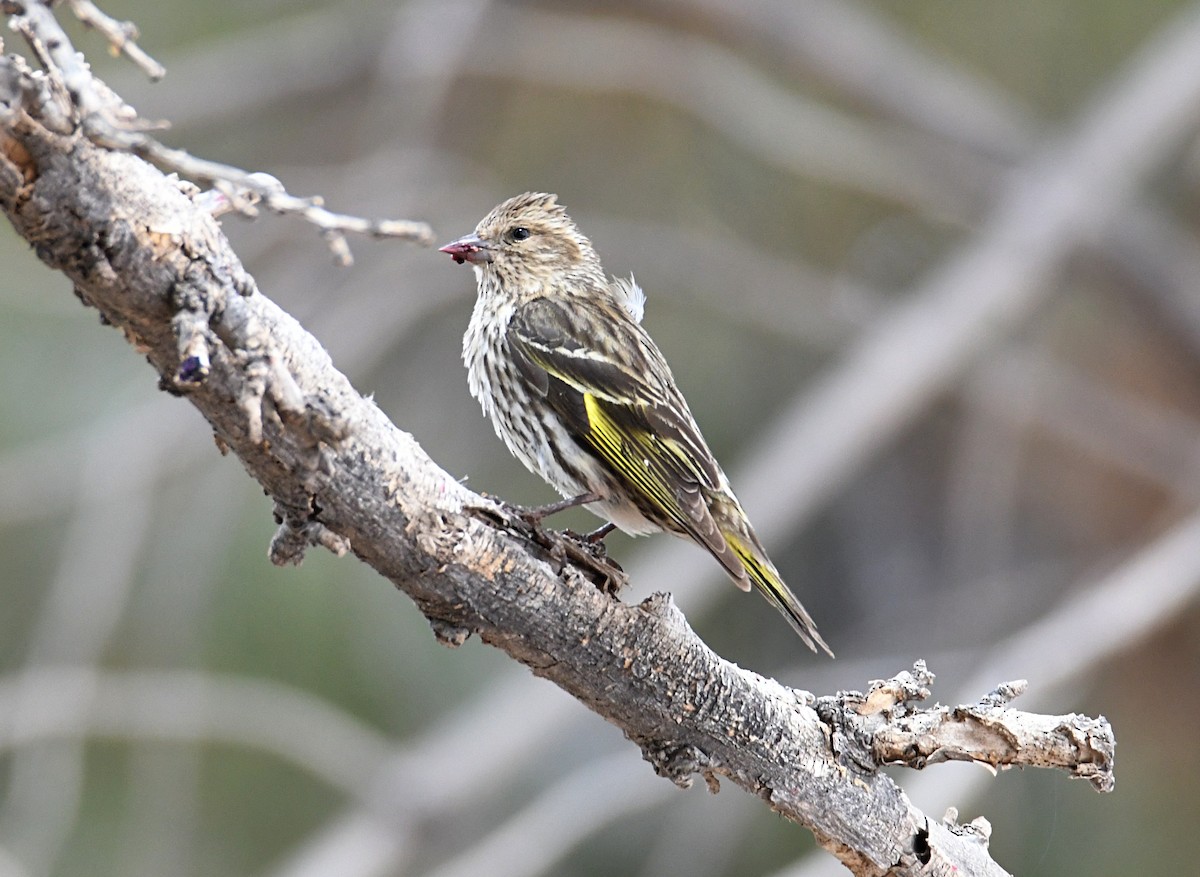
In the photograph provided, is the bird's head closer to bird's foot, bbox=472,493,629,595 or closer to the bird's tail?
the bird's tail

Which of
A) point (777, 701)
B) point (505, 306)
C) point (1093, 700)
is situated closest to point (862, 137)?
point (1093, 700)

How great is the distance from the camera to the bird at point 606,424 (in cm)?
314

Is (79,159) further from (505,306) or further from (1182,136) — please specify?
(1182,136)

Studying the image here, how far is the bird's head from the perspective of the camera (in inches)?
156

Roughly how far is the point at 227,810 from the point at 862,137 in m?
4.96

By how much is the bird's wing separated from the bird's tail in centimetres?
11

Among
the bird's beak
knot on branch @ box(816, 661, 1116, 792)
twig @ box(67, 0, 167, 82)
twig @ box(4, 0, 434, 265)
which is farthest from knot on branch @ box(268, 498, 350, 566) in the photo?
the bird's beak

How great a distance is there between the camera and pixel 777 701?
2.48 m

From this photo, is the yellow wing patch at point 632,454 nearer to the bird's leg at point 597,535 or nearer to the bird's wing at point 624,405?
the bird's wing at point 624,405

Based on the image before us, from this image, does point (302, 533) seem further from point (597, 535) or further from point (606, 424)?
point (606, 424)

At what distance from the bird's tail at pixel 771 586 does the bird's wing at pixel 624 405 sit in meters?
0.11

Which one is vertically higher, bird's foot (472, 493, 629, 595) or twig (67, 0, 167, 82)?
twig (67, 0, 167, 82)

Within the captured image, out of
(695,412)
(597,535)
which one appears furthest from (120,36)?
(695,412)

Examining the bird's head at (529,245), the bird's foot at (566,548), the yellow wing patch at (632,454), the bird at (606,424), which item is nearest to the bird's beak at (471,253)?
the bird's head at (529,245)
